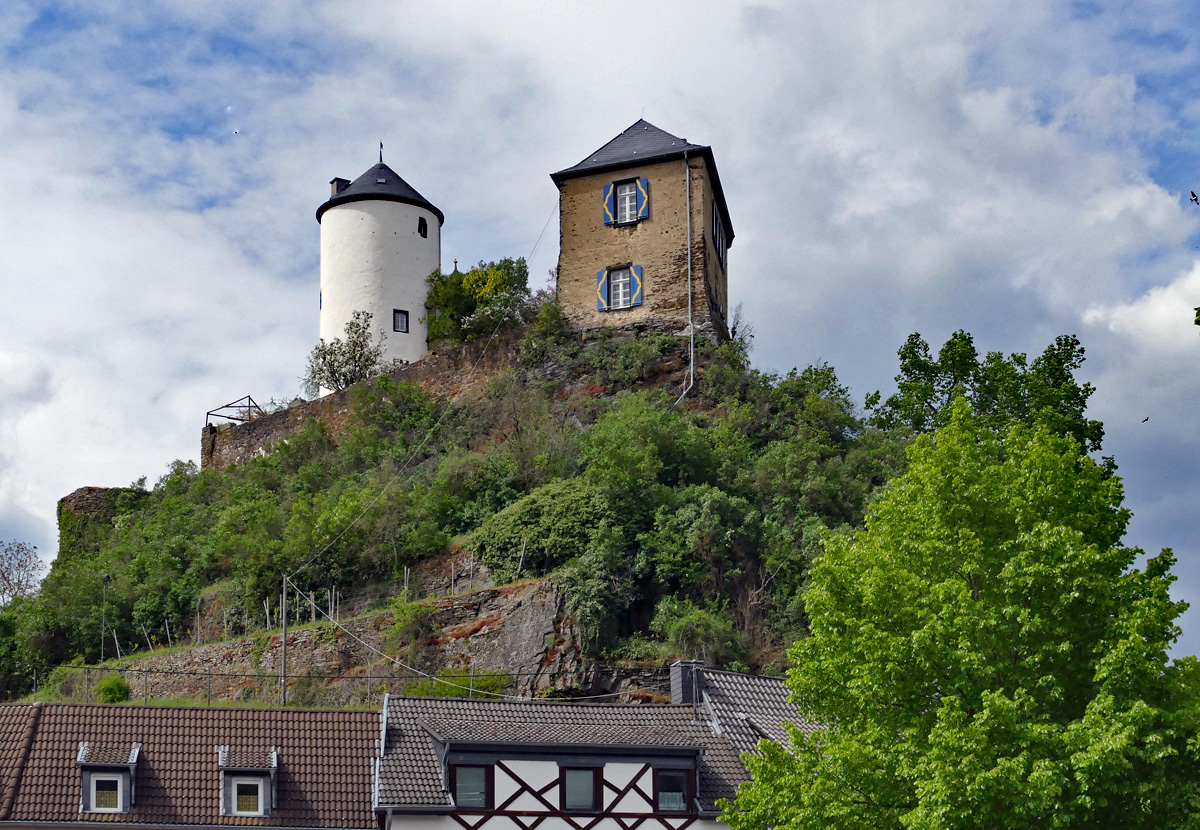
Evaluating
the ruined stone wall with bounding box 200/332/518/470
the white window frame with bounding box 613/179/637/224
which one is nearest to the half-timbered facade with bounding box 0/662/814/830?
the ruined stone wall with bounding box 200/332/518/470

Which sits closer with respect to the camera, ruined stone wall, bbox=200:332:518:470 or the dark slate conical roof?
ruined stone wall, bbox=200:332:518:470

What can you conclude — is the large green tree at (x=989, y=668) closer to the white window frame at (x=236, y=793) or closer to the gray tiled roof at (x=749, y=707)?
the gray tiled roof at (x=749, y=707)

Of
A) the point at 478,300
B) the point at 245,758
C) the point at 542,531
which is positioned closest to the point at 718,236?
the point at 478,300

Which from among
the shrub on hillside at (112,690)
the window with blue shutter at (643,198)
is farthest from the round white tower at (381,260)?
the shrub on hillside at (112,690)

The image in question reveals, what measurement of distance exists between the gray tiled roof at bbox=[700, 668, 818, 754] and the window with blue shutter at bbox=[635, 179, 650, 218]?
16599mm

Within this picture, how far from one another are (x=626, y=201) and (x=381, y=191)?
28.6 ft

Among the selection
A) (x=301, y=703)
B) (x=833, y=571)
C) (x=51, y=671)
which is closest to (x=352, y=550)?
(x=301, y=703)

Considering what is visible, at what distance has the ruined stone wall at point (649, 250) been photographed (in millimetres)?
41209

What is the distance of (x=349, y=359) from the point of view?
4506 cm

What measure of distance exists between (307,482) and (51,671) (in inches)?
304

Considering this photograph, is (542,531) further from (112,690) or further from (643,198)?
(643,198)

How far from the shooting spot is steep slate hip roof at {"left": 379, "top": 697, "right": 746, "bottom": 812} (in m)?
24.3

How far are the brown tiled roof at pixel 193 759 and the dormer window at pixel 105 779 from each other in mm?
104

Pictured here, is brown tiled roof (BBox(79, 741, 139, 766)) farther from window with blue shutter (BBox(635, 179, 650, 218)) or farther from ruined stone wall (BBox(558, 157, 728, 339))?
window with blue shutter (BBox(635, 179, 650, 218))
